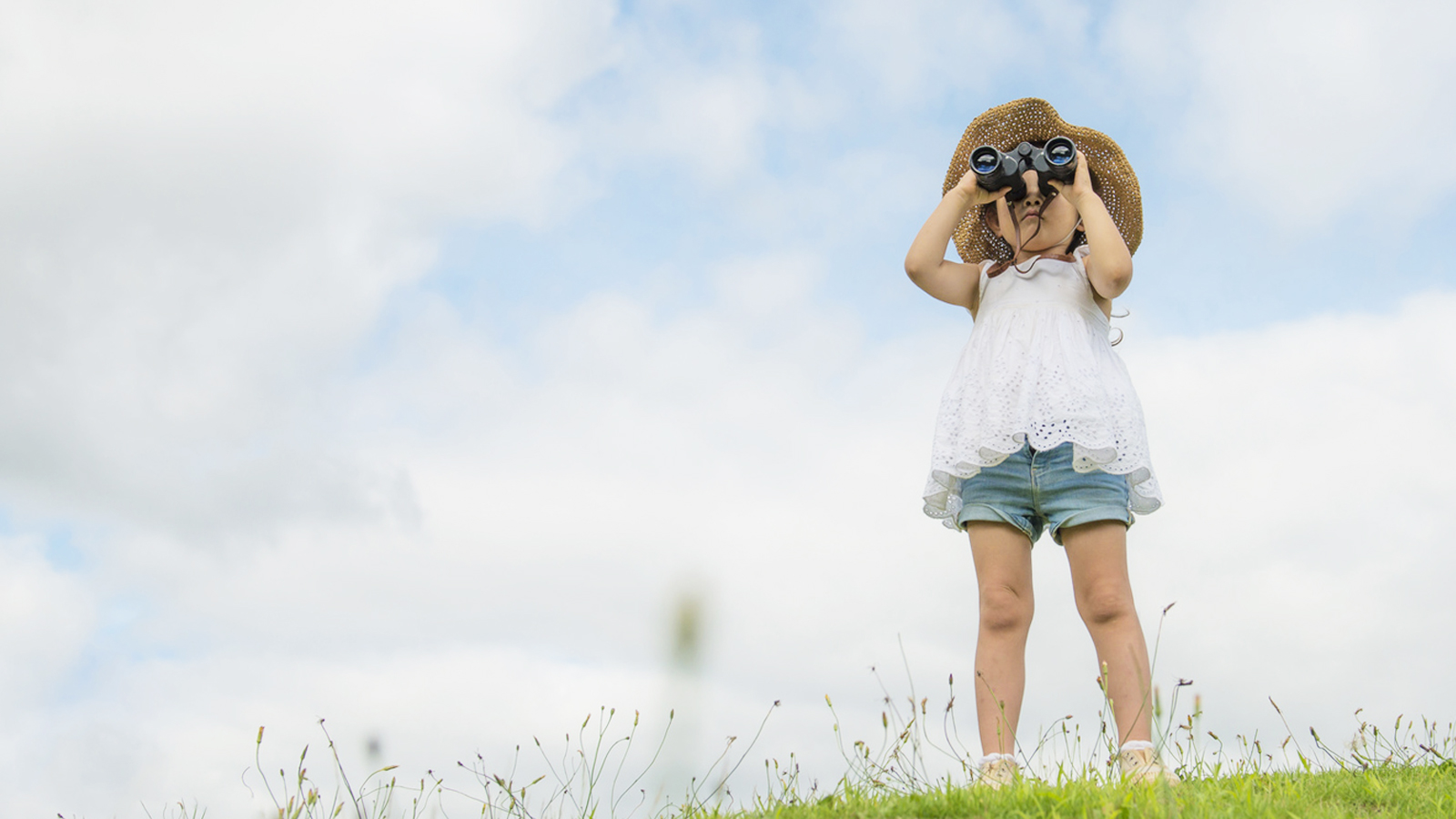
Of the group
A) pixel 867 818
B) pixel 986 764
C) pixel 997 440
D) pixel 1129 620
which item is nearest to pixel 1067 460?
pixel 997 440

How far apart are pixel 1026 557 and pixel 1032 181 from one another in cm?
136

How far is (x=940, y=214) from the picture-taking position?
3918 mm

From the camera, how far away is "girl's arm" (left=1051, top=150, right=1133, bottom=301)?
3678mm

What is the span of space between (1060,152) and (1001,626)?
64.6 inches

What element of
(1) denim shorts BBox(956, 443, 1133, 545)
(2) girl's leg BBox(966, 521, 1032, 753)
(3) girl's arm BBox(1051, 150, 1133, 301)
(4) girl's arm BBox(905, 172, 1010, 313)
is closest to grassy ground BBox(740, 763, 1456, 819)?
(2) girl's leg BBox(966, 521, 1032, 753)

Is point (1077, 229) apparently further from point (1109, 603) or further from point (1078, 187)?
point (1109, 603)

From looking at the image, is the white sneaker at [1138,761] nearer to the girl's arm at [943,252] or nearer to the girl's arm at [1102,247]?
the girl's arm at [1102,247]

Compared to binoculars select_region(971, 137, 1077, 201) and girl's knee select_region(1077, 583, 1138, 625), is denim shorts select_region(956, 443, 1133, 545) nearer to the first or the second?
girl's knee select_region(1077, 583, 1138, 625)

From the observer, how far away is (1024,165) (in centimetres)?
393

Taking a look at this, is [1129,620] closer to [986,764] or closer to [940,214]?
[986,764]

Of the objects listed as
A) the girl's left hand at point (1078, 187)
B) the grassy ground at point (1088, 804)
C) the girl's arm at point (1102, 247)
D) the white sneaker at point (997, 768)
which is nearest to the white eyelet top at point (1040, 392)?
the girl's arm at point (1102, 247)

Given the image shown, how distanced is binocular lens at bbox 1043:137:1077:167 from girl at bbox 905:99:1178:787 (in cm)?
5

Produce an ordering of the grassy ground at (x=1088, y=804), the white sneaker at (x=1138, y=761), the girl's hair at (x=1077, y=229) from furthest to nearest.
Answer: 1. the girl's hair at (x=1077, y=229)
2. the white sneaker at (x=1138, y=761)
3. the grassy ground at (x=1088, y=804)

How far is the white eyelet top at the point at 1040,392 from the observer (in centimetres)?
350
